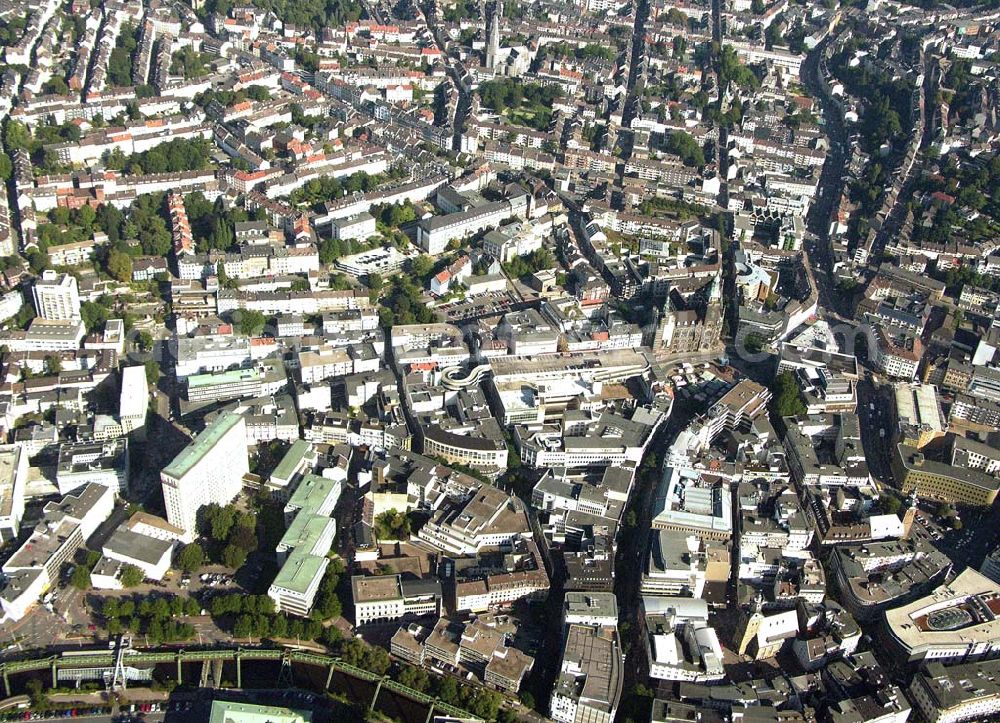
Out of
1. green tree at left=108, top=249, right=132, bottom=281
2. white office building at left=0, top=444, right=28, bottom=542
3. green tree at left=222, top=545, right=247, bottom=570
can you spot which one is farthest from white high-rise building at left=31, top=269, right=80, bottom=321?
green tree at left=222, top=545, right=247, bottom=570

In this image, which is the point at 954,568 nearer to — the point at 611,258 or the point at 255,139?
the point at 611,258

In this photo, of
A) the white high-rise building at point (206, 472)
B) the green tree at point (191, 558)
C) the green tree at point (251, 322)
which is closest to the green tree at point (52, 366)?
the green tree at point (251, 322)

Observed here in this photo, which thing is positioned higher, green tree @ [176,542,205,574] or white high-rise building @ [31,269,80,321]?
white high-rise building @ [31,269,80,321]

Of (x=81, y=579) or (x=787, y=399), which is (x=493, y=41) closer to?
(x=787, y=399)

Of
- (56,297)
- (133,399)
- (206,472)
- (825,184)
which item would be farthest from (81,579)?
(825,184)

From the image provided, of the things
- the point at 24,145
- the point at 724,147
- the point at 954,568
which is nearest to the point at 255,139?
the point at 24,145

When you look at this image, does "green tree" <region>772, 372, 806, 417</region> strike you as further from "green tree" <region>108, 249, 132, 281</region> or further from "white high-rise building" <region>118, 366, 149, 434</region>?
"green tree" <region>108, 249, 132, 281</region>

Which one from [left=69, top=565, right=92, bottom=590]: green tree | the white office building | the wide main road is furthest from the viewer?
the wide main road

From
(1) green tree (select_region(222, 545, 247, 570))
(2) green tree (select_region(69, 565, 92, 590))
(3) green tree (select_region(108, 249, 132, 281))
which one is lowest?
(2) green tree (select_region(69, 565, 92, 590))
